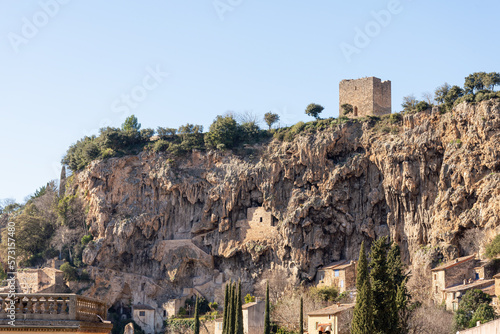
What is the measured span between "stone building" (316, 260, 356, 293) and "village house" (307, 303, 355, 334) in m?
7.81

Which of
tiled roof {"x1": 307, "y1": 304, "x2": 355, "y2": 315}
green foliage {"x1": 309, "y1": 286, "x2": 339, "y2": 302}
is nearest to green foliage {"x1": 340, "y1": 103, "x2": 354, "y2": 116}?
green foliage {"x1": 309, "y1": 286, "x2": 339, "y2": 302}

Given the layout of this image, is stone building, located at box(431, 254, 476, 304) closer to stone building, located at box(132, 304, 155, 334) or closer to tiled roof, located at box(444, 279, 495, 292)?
tiled roof, located at box(444, 279, 495, 292)

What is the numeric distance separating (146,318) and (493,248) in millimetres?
28564

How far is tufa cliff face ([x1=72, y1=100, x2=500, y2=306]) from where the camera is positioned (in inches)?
2409

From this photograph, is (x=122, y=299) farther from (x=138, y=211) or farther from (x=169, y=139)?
(x=169, y=139)

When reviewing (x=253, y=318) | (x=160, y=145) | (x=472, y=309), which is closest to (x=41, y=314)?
(x=472, y=309)

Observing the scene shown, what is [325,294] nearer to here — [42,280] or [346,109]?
[346,109]

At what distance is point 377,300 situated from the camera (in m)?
38.2

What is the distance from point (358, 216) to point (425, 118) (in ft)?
31.5

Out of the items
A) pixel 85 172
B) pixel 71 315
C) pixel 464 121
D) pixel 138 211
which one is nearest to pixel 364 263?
pixel 71 315

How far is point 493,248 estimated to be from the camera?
56375mm

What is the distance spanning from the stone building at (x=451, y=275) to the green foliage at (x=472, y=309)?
2952 mm

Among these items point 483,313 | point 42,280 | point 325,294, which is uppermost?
point 42,280

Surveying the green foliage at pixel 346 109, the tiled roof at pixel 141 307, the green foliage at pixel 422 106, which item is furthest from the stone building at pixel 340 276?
the green foliage at pixel 346 109
